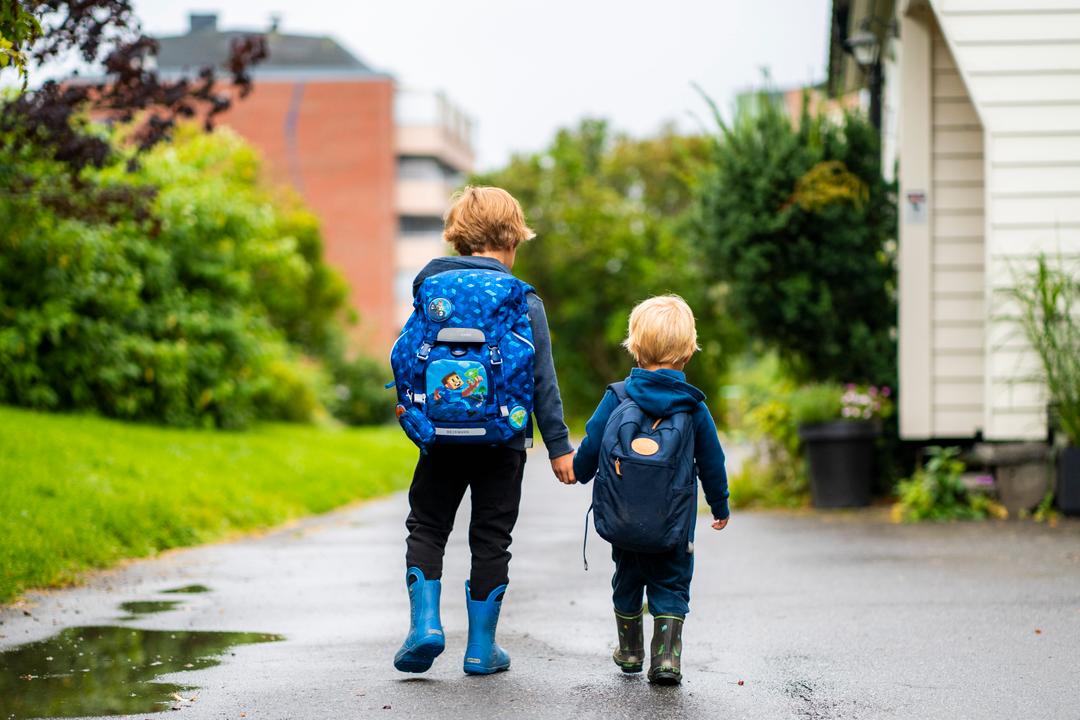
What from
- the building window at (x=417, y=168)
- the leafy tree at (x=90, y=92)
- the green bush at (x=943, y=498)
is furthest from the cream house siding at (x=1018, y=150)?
the building window at (x=417, y=168)

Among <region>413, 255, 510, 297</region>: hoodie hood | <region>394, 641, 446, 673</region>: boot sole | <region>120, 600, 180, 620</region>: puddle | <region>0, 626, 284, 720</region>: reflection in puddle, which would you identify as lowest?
<region>120, 600, 180, 620</region>: puddle

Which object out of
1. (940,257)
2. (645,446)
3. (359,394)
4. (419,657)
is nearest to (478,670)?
(419,657)

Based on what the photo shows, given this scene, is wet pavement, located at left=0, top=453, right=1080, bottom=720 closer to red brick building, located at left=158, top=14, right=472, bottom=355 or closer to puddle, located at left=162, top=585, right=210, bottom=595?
puddle, located at left=162, top=585, right=210, bottom=595

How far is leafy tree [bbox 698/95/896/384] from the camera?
37.3ft

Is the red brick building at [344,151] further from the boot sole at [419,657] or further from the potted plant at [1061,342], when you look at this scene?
the boot sole at [419,657]

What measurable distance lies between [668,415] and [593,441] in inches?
11.4

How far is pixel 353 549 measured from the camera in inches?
376

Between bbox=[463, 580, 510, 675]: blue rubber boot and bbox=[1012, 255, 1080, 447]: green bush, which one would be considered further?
bbox=[1012, 255, 1080, 447]: green bush

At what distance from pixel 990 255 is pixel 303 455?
8.71m

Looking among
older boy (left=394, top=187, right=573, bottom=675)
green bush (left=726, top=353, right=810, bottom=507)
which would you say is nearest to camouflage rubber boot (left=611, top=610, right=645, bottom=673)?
older boy (left=394, top=187, right=573, bottom=675)

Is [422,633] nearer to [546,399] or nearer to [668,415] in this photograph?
[546,399]

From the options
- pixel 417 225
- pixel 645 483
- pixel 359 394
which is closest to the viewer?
pixel 645 483

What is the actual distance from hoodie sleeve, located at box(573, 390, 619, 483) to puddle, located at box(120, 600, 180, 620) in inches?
99.1

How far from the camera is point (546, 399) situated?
492 cm
